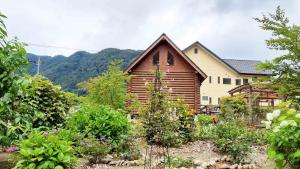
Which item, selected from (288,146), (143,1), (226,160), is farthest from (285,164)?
(143,1)

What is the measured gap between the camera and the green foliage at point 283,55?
11.3 meters

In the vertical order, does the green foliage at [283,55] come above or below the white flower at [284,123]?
above

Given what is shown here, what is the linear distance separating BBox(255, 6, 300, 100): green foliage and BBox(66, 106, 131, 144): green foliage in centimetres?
545

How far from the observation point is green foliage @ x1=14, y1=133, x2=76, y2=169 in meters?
4.64

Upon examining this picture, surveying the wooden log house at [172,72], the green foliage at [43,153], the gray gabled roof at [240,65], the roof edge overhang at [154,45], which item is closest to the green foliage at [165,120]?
the green foliage at [43,153]

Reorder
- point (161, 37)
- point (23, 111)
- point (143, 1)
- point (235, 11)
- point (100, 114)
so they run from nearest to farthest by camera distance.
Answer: point (23, 111) → point (100, 114) → point (235, 11) → point (143, 1) → point (161, 37)

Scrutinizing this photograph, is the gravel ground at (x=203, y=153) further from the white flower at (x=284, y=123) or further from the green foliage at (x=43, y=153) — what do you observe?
the white flower at (x=284, y=123)

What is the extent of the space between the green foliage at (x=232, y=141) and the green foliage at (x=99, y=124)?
8.08 ft

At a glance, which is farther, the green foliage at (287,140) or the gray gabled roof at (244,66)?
the gray gabled roof at (244,66)

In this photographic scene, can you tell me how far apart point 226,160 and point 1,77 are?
5.90m

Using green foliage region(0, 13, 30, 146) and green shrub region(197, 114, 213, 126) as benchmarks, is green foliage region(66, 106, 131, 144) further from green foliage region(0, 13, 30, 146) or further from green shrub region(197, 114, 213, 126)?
green shrub region(197, 114, 213, 126)

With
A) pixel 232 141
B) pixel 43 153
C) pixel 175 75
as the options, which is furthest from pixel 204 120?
pixel 43 153

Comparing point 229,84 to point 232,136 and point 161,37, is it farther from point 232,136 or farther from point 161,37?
point 232,136

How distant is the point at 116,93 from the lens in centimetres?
1608
